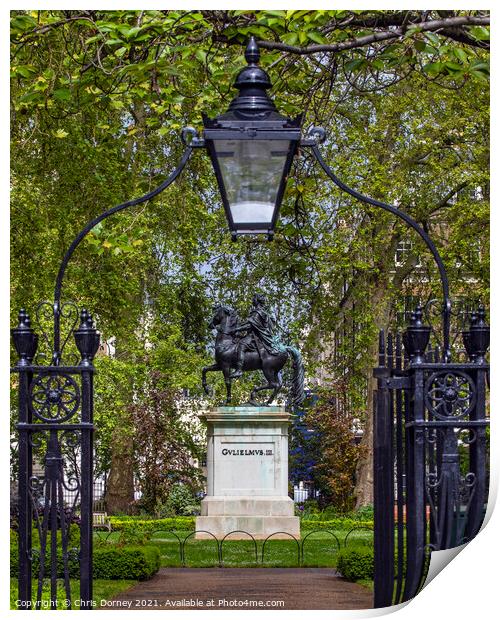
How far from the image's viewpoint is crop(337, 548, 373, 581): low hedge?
15.1m

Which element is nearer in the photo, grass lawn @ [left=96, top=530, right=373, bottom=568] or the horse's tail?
grass lawn @ [left=96, top=530, right=373, bottom=568]

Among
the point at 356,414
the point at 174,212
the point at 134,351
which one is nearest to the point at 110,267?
the point at 174,212

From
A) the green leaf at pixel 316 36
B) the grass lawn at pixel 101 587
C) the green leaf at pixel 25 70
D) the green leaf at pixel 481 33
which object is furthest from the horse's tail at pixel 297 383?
the green leaf at pixel 481 33

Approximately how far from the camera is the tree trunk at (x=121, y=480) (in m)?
29.5

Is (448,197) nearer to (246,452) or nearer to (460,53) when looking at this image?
(246,452)

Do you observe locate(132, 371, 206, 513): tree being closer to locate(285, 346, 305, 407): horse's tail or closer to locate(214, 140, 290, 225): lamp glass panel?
locate(285, 346, 305, 407): horse's tail

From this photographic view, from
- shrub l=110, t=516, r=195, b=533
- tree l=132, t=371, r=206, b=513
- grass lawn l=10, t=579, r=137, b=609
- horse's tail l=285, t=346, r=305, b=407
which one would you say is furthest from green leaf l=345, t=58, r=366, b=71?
tree l=132, t=371, r=206, b=513

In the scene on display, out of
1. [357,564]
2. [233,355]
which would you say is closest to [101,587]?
[357,564]

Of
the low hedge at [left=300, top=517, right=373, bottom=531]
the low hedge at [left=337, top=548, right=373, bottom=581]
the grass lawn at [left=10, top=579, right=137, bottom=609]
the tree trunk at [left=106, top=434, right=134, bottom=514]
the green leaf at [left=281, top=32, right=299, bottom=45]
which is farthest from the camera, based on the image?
the tree trunk at [left=106, top=434, right=134, bottom=514]

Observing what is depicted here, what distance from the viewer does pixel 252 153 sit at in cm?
666

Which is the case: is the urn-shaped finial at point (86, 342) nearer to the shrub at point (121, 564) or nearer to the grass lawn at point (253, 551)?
the shrub at point (121, 564)

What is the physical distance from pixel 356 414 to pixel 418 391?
22.9m

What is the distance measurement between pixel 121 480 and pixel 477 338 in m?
23.7

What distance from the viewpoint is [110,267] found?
23.9 meters
